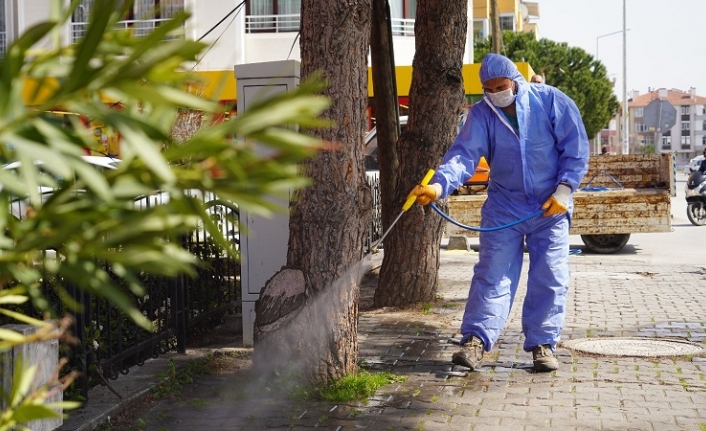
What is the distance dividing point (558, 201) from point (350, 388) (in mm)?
1624

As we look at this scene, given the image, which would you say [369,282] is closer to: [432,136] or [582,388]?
[432,136]

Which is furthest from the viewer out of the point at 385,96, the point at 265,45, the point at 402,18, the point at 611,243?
the point at 402,18

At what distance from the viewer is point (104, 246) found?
108 cm

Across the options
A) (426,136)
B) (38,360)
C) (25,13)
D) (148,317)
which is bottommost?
(148,317)

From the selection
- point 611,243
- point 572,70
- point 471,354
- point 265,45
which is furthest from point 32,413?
point 572,70

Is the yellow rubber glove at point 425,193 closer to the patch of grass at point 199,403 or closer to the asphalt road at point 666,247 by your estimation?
the patch of grass at point 199,403

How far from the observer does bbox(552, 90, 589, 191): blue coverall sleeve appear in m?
6.16

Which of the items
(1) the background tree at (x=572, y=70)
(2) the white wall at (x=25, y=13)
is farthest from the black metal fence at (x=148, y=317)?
(1) the background tree at (x=572, y=70)

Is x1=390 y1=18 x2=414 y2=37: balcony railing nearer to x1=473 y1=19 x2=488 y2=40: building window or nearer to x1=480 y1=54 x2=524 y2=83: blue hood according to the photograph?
x1=480 y1=54 x2=524 y2=83: blue hood

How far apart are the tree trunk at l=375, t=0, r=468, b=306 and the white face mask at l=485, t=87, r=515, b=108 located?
256 cm

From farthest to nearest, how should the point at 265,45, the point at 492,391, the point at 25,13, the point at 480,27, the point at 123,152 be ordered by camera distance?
1. the point at 480,27
2. the point at 265,45
3. the point at 25,13
4. the point at 492,391
5. the point at 123,152

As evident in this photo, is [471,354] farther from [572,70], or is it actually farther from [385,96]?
[572,70]

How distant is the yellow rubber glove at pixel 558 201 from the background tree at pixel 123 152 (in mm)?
5127

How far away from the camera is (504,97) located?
625 centimetres
